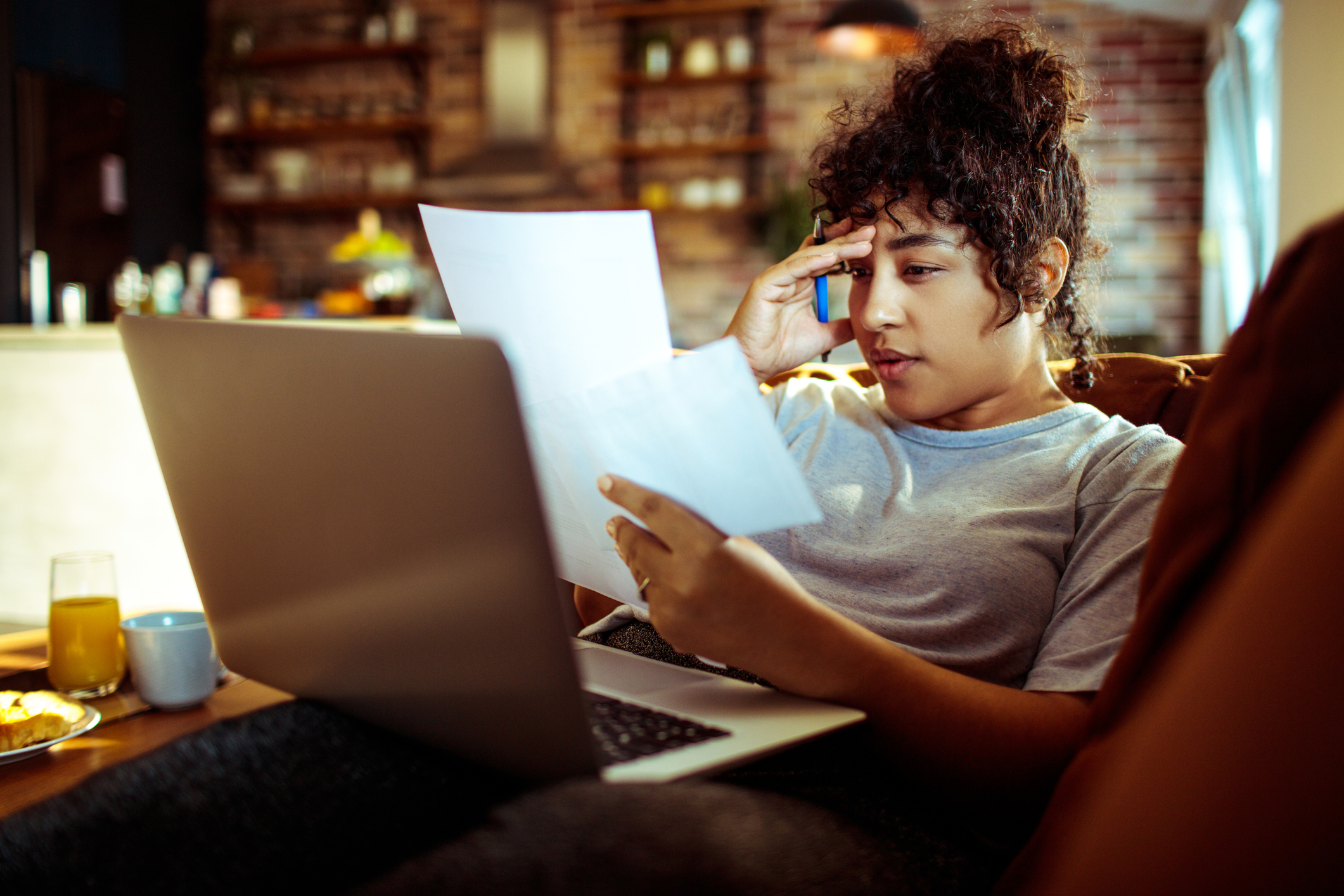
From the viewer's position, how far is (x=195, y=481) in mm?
700

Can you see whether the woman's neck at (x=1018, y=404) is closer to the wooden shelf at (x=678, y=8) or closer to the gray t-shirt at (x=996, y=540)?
the gray t-shirt at (x=996, y=540)

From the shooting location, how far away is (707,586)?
628 mm

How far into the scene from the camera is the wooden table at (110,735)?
684 mm

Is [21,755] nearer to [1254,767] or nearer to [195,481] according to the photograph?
[195,481]

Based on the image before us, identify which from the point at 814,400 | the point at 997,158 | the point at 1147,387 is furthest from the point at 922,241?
the point at 1147,387

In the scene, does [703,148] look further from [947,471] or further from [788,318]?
[947,471]

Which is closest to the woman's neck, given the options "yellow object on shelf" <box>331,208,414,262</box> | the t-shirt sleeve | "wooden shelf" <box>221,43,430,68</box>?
the t-shirt sleeve

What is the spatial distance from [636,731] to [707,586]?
0.10m

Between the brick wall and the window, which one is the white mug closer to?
the window

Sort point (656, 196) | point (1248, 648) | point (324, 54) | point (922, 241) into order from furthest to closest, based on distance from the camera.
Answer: point (324, 54) < point (656, 196) < point (922, 241) < point (1248, 648)

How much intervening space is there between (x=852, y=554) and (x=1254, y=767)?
0.49 m

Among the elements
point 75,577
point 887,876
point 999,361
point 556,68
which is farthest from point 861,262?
point 556,68

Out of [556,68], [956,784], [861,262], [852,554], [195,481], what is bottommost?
[956,784]

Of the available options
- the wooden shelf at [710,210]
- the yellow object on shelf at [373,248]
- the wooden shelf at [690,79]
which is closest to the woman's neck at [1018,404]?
the wooden shelf at [710,210]
